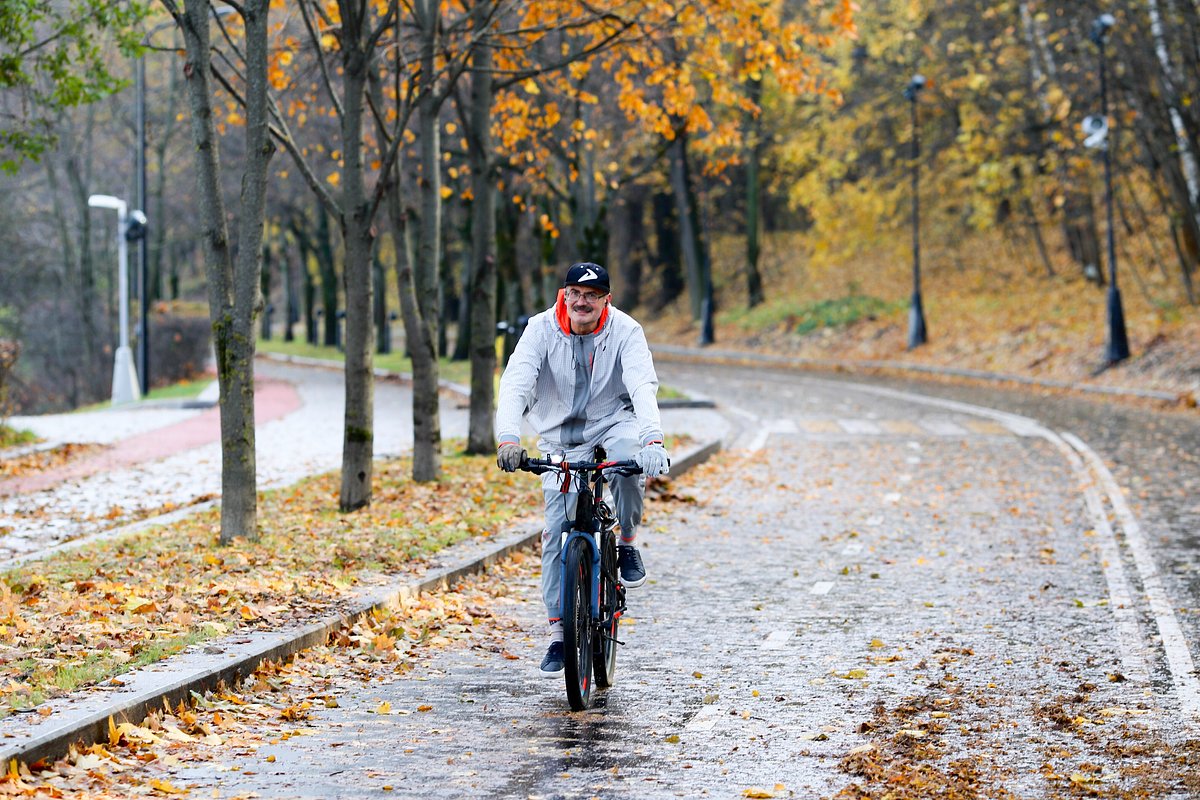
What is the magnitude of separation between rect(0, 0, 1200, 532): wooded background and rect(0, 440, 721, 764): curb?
3191 mm

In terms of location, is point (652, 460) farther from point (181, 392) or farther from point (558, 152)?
point (181, 392)

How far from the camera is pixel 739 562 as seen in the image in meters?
11.0

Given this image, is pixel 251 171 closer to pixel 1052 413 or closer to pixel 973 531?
pixel 973 531

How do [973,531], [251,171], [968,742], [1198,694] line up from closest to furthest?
[968,742] → [1198,694] → [251,171] → [973,531]

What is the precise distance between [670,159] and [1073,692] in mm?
43214

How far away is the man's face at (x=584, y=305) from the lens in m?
6.80

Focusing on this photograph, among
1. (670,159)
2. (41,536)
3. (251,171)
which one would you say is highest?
(670,159)

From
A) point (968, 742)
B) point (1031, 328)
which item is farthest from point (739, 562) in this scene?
point (1031, 328)

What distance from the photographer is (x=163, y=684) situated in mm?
6531

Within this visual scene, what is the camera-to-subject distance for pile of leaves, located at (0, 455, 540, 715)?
717cm

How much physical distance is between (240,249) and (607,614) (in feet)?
16.2

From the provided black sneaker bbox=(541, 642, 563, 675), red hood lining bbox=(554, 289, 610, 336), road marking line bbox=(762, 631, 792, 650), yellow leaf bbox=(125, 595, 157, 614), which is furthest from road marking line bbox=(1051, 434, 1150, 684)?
yellow leaf bbox=(125, 595, 157, 614)

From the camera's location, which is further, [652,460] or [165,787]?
[652,460]

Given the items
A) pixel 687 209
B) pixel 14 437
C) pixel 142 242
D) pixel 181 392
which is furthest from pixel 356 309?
pixel 687 209
